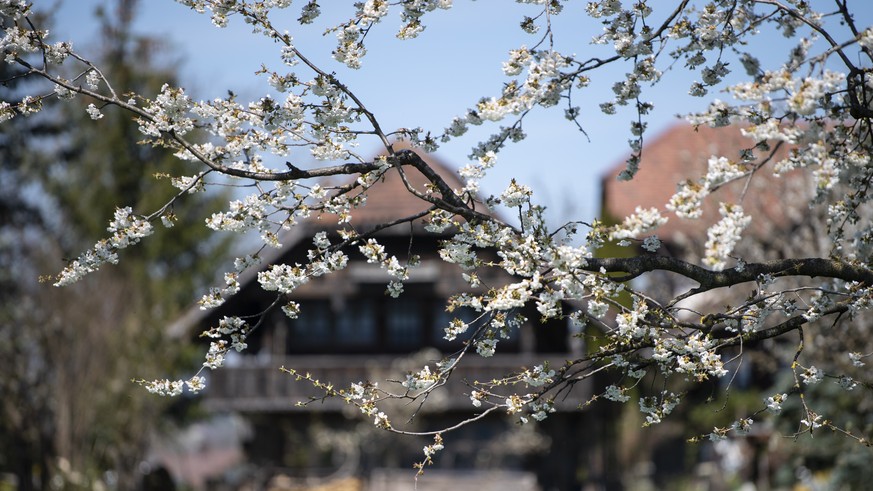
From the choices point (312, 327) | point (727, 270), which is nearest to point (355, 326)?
point (312, 327)

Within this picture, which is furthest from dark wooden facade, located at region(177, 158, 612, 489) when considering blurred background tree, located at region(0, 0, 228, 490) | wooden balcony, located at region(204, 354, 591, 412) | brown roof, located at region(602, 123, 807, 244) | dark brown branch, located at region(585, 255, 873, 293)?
dark brown branch, located at region(585, 255, 873, 293)

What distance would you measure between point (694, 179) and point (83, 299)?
36.7 feet

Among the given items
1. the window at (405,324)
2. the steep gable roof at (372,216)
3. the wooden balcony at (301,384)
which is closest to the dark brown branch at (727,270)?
the steep gable roof at (372,216)

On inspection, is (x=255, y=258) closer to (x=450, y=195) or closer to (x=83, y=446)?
(x=450, y=195)

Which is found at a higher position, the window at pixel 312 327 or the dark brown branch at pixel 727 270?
the window at pixel 312 327

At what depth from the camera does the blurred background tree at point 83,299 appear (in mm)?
17547

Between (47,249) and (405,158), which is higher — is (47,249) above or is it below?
above

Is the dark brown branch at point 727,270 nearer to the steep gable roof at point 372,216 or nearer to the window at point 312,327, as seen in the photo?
the steep gable roof at point 372,216

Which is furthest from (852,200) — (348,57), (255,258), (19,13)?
(19,13)

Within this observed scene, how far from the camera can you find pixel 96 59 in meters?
29.5

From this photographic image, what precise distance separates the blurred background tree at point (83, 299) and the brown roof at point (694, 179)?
9.67 m

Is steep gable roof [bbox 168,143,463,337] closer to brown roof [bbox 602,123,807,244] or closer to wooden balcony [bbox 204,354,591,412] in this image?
wooden balcony [bbox 204,354,591,412]

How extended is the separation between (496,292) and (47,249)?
16.1m

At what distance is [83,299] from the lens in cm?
1841
